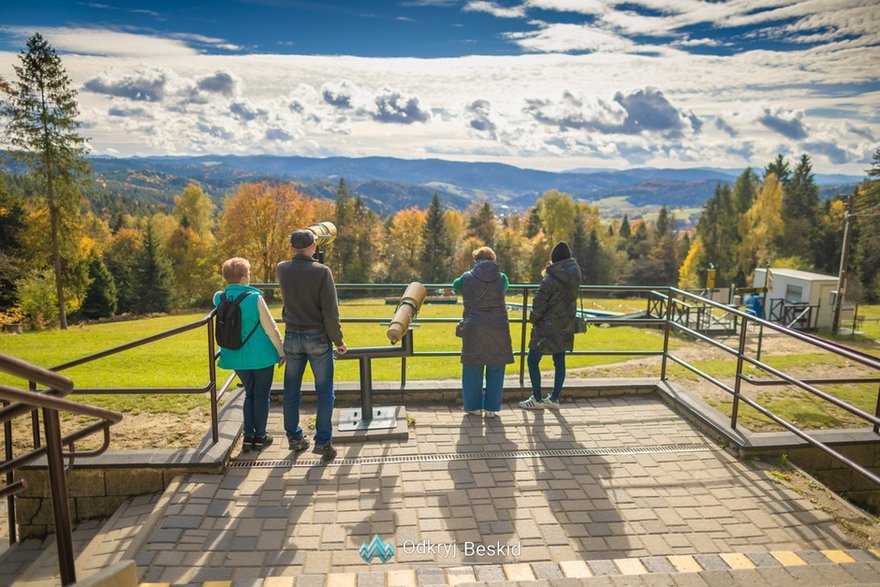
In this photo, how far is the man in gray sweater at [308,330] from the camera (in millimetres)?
5059

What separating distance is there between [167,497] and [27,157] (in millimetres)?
25884

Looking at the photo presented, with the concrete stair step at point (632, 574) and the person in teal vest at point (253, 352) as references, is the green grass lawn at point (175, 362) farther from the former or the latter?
the concrete stair step at point (632, 574)

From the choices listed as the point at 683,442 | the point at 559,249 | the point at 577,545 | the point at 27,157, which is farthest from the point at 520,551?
the point at 27,157

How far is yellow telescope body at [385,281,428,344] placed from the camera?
5.43m

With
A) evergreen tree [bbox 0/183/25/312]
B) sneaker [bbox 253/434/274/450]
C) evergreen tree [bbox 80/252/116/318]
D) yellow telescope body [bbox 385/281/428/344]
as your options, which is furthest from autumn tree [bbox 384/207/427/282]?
sneaker [bbox 253/434/274/450]

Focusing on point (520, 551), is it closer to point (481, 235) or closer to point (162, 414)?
point (162, 414)

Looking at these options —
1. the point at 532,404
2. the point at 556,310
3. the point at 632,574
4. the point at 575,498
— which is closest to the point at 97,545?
the point at 575,498

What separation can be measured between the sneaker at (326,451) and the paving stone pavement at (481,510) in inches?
3.3

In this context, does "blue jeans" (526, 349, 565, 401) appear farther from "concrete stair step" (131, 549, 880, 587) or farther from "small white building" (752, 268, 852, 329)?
"small white building" (752, 268, 852, 329)

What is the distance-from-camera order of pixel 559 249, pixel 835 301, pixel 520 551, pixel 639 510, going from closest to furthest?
pixel 520 551
pixel 639 510
pixel 559 249
pixel 835 301

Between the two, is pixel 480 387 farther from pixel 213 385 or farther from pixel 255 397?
pixel 213 385

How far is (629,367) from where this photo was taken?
10789mm

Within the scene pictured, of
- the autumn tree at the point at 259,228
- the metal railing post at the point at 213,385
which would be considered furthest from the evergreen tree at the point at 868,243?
the metal railing post at the point at 213,385

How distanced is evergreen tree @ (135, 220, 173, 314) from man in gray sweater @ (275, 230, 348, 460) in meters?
44.5
